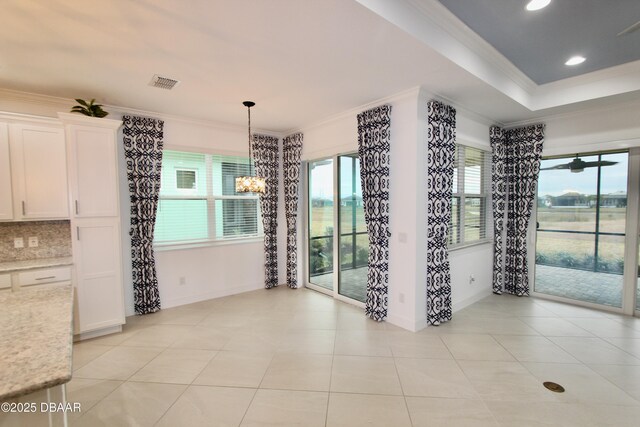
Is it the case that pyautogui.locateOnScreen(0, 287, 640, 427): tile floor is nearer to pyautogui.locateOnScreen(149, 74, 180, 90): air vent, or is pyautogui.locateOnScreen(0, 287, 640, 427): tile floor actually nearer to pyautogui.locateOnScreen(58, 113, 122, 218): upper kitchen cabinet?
pyautogui.locateOnScreen(58, 113, 122, 218): upper kitchen cabinet

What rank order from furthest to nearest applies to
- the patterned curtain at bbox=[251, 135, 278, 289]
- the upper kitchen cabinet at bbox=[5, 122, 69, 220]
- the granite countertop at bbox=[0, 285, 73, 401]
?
the patterned curtain at bbox=[251, 135, 278, 289] < the upper kitchen cabinet at bbox=[5, 122, 69, 220] < the granite countertop at bbox=[0, 285, 73, 401]

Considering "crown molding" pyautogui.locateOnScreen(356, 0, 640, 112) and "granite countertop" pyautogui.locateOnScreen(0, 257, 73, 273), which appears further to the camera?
"granite countertop" pyautogui.locateOnScreen(0, 257, 73, 273)

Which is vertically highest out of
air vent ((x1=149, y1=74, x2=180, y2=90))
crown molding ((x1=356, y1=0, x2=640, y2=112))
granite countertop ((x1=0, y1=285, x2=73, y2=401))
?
crown molding ((x1=356, y1=0, x2=640, y2=112))

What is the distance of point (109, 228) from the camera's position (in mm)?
3363

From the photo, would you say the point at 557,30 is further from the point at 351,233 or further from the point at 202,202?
the point at 202,202

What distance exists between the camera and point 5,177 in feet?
9.90

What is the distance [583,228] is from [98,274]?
21.7 feet

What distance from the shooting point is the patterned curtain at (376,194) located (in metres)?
3.59

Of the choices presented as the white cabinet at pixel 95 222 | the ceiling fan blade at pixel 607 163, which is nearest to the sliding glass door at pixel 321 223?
the white cabinet at pixel 95 222

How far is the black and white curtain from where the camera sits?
446 centimetres

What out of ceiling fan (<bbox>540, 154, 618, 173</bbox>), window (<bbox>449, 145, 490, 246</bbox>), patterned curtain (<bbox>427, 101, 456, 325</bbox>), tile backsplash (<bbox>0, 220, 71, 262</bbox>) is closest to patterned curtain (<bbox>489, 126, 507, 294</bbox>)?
window (<bbox>449, 145, 490, 246</bbox>)

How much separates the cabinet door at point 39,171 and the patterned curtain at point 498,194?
593 cm

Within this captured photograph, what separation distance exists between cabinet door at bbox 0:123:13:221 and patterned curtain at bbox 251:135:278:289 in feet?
9.56

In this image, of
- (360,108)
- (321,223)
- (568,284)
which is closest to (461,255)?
(568,284)
